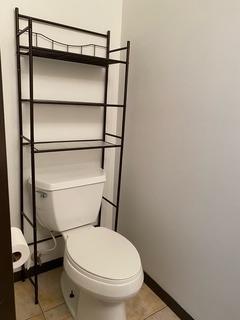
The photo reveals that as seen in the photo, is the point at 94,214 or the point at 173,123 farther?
the point at 94,214

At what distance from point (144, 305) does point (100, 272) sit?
2.03ft

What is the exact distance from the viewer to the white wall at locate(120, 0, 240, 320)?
117 cm

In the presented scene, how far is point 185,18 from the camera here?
1.31 metres

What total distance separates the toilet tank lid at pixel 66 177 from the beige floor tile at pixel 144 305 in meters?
0.82

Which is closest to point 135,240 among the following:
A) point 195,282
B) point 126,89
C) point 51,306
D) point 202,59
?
point 195,282

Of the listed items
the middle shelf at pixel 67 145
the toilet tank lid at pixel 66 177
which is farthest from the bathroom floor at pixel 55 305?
the middle shelf at pixel 67 145

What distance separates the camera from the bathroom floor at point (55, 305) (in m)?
1.48

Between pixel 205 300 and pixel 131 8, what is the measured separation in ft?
5.97

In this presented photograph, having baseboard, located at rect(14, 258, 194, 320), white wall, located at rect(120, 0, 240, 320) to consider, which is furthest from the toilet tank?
baseboard, located at rect(14, 258, 194, 320)

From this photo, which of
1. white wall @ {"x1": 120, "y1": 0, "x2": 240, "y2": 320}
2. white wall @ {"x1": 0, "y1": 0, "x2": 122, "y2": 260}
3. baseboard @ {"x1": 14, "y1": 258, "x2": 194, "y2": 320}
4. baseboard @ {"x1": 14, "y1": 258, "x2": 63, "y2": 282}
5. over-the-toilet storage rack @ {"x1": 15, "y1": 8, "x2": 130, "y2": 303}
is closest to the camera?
white wall @ {"x1": 120, "y1": 0, "x2": 240, "y2": 320}

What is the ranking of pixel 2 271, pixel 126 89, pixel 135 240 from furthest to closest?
1. pixel 135 240
2. pixel 126 89
3. pixel 2 271

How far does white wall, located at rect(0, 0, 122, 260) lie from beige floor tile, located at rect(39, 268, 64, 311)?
124mm

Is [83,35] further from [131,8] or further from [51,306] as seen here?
[51,306]

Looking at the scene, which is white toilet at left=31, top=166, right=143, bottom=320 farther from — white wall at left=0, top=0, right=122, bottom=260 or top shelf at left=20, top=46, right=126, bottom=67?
top shelf at left=20, top=46, right=126, bottom=67
